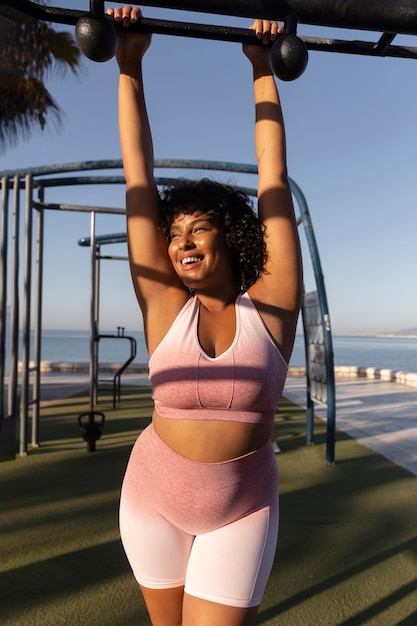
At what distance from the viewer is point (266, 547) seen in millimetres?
1086

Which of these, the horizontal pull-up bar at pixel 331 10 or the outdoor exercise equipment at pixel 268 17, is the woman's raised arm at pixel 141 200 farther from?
the horizontal pull-up bar at pixel 331 10

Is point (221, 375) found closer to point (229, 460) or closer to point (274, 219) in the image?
point (229, 460)

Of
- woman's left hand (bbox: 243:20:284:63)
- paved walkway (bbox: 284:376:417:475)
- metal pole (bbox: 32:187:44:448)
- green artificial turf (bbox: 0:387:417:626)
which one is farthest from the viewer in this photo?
paved walkway (bbox: 284:376:417:475)

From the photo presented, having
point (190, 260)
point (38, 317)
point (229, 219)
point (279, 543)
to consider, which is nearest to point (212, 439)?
point (190, 260)

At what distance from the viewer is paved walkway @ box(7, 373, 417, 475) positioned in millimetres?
5109

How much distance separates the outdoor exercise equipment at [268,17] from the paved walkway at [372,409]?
3.96 meters

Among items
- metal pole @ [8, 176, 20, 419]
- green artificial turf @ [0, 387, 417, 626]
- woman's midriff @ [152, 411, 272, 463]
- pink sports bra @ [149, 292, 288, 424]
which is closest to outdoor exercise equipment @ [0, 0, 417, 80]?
pink sports bra @ [149, 292, 288, 424]

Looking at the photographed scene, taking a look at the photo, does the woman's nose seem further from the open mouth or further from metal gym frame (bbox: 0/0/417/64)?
metal gym frame (bbox: 0/0/417/64)

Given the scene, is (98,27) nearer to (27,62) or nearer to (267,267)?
(267,267)

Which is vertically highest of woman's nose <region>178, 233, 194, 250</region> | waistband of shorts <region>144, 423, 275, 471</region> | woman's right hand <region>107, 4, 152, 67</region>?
woman's right hand <region>107, 4, 152, 67</region>

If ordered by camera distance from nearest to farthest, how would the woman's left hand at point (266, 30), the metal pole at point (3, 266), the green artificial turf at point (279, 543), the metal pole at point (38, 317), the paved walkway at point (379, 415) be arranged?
the woman's left hand at point (266, 30) → the green artificial turf at point (279, 543) → the metal pole at point (3, 266) → the metal pole at point (38, 317) → the paved walkway at point (379, 415)

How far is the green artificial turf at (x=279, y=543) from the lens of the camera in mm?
2123

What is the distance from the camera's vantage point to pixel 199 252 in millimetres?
1166

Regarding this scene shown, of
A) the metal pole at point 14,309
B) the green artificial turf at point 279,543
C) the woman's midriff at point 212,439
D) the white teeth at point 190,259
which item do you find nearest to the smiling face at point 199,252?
the white teeth at point 190,259
